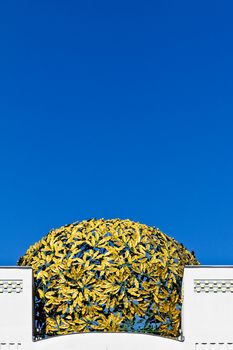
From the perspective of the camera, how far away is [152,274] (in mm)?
12992

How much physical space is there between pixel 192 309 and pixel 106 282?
180 cm

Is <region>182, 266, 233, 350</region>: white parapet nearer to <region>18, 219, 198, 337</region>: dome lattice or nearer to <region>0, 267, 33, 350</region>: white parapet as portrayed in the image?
<region>18, 219, 198, 337</region>: dome lattice

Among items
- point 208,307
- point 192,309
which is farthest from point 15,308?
point 208,307

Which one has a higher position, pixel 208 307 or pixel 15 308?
pixel 15 308

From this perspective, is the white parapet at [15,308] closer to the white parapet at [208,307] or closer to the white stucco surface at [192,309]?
the white stucco surface at [192,309]

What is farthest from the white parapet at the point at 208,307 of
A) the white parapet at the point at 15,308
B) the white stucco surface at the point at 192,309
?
the white parapet at the point at 15,308

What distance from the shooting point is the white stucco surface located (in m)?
13.0

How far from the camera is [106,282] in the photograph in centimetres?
1278

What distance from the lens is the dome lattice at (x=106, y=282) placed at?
12812 mm

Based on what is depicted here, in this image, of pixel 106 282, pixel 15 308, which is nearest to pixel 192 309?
pixel 106 282

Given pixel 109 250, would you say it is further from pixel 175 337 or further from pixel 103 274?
pixel 175 337

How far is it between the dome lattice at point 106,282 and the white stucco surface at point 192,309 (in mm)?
352

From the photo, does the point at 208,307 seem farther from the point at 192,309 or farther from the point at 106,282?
the point at 106,282

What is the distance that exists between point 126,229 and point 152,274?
1091mm
